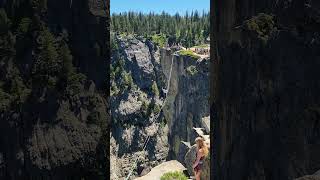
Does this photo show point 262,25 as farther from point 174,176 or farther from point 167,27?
point 167,27

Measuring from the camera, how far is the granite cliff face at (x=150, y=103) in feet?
286

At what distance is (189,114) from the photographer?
8712cm

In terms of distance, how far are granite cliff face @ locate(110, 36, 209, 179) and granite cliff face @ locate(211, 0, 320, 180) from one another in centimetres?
6832

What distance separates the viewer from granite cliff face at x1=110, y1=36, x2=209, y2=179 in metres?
87.1

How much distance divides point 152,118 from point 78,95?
101 m

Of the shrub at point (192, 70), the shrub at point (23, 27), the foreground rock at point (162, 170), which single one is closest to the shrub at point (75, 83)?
the shrub at point (23, 27)

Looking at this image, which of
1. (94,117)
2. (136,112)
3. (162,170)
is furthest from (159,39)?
(94,117)

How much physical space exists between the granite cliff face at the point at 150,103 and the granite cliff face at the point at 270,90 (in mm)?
68316

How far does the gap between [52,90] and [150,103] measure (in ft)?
335

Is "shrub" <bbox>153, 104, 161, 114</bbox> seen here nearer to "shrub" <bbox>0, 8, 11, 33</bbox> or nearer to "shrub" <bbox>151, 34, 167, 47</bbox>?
"shrub" <bbox>151, 34, 167, 47</bbox>

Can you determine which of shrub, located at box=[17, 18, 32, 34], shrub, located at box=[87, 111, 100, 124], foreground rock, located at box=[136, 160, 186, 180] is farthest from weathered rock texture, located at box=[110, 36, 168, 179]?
shrub, located at box=[17, 18, 32, 34]

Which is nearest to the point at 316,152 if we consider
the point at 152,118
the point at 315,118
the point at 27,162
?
the point at 315,118

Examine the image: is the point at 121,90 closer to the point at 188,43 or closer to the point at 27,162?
the point at 188,43

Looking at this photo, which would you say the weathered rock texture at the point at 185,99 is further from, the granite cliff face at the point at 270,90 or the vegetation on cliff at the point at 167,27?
the granite cliff face at the point at 270,90
